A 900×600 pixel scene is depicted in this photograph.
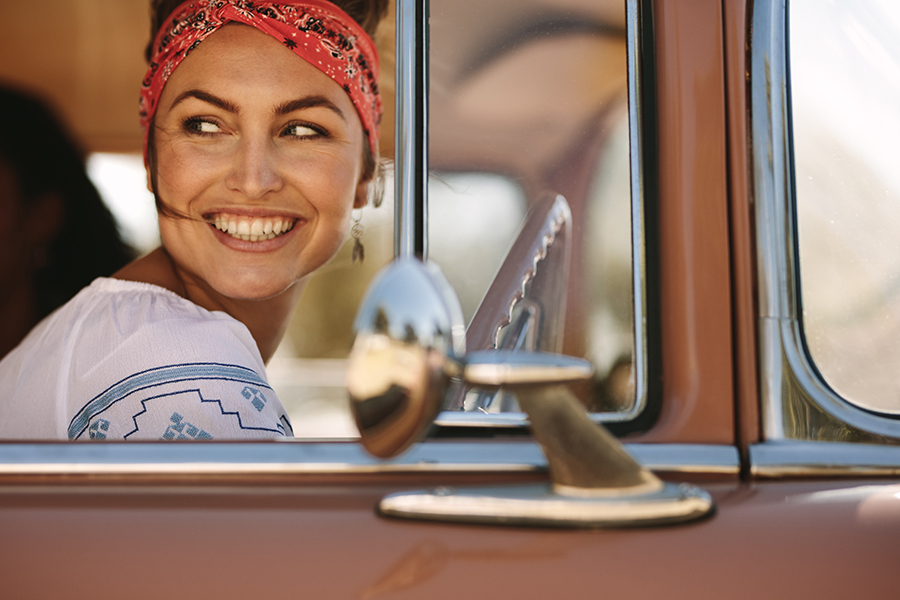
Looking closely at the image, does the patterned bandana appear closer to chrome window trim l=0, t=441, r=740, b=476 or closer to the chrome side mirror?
chrome window trim l=0, t=441, r=740, b=476

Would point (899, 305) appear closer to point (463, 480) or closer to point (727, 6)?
point (727, 6)

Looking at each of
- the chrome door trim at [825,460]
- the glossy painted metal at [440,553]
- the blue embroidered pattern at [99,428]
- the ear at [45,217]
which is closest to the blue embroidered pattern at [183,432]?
the blue embroidered pattern at [99,428]

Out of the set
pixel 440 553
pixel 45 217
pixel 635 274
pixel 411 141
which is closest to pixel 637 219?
pixel 635 274

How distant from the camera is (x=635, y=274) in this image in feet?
2.70

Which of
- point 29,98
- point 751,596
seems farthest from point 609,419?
point 29,98

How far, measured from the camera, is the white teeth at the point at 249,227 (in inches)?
56.7

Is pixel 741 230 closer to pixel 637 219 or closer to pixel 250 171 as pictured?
pixel 637 219

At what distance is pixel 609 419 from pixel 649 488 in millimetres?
169

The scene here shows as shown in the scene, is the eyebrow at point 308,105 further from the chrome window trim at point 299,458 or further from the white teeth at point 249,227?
the chrome window trim at point 299,458

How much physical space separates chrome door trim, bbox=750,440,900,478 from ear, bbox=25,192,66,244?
2.30 meters

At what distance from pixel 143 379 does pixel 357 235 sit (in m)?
0.54

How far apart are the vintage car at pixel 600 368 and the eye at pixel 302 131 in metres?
0.46

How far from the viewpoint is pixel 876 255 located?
81 centimetres

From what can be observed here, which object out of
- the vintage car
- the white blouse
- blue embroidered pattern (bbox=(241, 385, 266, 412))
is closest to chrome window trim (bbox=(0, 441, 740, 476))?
the vintage car
